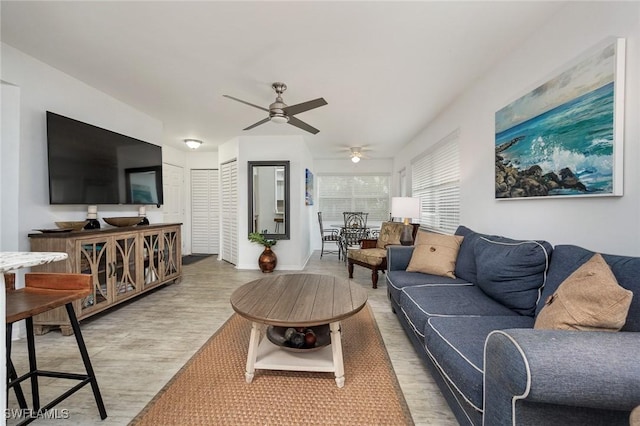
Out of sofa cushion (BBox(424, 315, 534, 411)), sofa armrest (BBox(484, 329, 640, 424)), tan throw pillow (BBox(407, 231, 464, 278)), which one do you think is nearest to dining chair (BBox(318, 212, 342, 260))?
tan throw pillow (BBox(407, 231, 464, 278))

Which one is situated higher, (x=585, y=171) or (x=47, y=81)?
(x=47, y=81)

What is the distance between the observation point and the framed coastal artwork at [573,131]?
1335 mm

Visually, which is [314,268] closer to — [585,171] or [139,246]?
[139,246]

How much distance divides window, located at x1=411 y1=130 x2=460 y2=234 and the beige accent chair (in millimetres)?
535

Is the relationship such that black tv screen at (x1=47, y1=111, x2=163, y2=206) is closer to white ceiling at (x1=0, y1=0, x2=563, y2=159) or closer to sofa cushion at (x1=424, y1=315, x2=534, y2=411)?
white ceiling at (x1=0, y1=0, x2=563, y2=159)

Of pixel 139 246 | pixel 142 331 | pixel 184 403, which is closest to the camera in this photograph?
pixel 184 403

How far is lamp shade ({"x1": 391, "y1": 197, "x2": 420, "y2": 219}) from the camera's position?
145 inches

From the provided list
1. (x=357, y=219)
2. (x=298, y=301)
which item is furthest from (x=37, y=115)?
(x=357, y=219)

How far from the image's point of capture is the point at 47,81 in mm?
2410

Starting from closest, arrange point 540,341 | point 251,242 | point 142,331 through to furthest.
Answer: point 540,341, point 142,331, point 251,242

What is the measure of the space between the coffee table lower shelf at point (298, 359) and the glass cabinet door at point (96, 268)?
69.2 inches

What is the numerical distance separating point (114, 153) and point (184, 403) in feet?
9.37

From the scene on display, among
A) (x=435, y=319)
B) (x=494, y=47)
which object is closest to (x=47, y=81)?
(x=435, y=319)

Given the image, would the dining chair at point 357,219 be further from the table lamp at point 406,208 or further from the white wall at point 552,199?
the white wall at point 552,199
